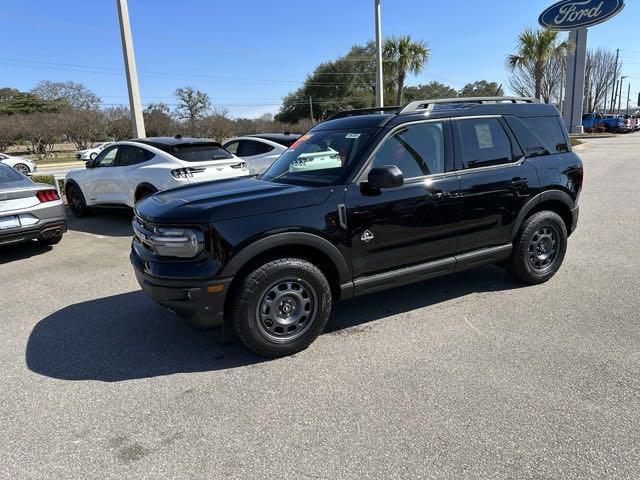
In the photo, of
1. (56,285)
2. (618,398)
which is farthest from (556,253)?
(56,285)

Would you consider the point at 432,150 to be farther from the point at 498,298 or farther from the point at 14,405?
the point at 14,405

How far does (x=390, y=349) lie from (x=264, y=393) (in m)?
1.09

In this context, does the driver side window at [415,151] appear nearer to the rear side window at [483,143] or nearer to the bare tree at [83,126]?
the rear side window at [483,143]

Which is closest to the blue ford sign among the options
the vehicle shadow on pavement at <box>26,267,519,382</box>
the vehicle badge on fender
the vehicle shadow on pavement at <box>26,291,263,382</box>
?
the vehicle shadow on pavement at <box>26,267,519,382</box>

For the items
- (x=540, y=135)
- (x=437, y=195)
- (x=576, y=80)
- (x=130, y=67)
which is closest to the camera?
(x=437, y=195)

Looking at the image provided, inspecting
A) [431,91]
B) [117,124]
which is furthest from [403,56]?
[431,91]

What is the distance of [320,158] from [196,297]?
1.71 metres

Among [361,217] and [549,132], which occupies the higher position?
[549,132]

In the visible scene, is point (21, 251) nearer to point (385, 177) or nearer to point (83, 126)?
point (385, 177)

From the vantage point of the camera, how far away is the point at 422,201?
4125mm

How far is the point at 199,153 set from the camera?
8297 millimetres

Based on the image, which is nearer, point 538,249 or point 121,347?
point 121,347

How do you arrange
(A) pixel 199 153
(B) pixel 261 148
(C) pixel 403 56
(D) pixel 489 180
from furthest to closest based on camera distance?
(C) pixel 403 56
(B) pixel 261 148
(A) pixel 199 153
(D) pixel 489 180

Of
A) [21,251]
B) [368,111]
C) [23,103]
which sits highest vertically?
[23,103]
